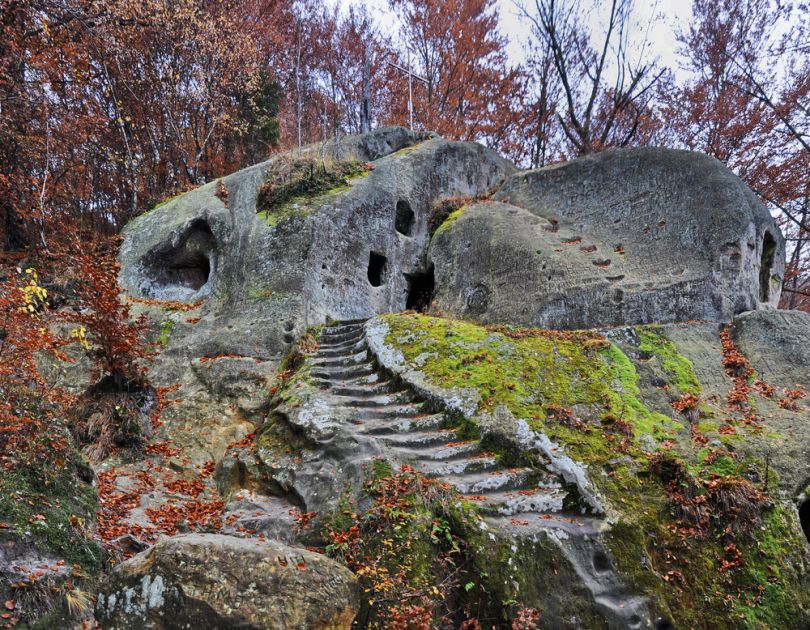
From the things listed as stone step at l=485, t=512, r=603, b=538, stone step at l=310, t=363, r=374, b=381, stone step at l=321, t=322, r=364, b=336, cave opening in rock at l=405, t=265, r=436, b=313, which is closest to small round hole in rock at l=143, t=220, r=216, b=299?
stone step at l=321, t=322, r=364, b=336

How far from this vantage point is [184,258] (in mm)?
14258

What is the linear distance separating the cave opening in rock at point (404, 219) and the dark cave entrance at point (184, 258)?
18.9ft

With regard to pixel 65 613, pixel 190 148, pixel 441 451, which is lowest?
pixel 65 613

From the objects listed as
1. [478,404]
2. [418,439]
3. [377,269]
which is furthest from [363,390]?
[377,269]

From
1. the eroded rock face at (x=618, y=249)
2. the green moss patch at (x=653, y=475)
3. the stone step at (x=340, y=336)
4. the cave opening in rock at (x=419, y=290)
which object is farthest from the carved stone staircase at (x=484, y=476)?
the cave opening in rock at (x=419, y=290)

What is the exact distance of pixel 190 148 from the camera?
19.9 m

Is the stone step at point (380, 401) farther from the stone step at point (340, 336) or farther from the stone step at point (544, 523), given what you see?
the stone step at point (544, 523)

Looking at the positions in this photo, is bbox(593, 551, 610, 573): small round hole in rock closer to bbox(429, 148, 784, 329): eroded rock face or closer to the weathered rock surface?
the weathered rock surface

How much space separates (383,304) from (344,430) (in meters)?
7.34

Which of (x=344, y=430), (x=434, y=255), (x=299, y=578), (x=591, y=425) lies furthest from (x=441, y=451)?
(x=434, y=255)

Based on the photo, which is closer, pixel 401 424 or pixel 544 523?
pixel 544 523

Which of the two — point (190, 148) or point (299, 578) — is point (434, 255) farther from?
point (190, 148)

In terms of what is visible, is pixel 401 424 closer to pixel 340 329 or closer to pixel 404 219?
pixel 340 329

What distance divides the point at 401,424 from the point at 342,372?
7.09 ft
